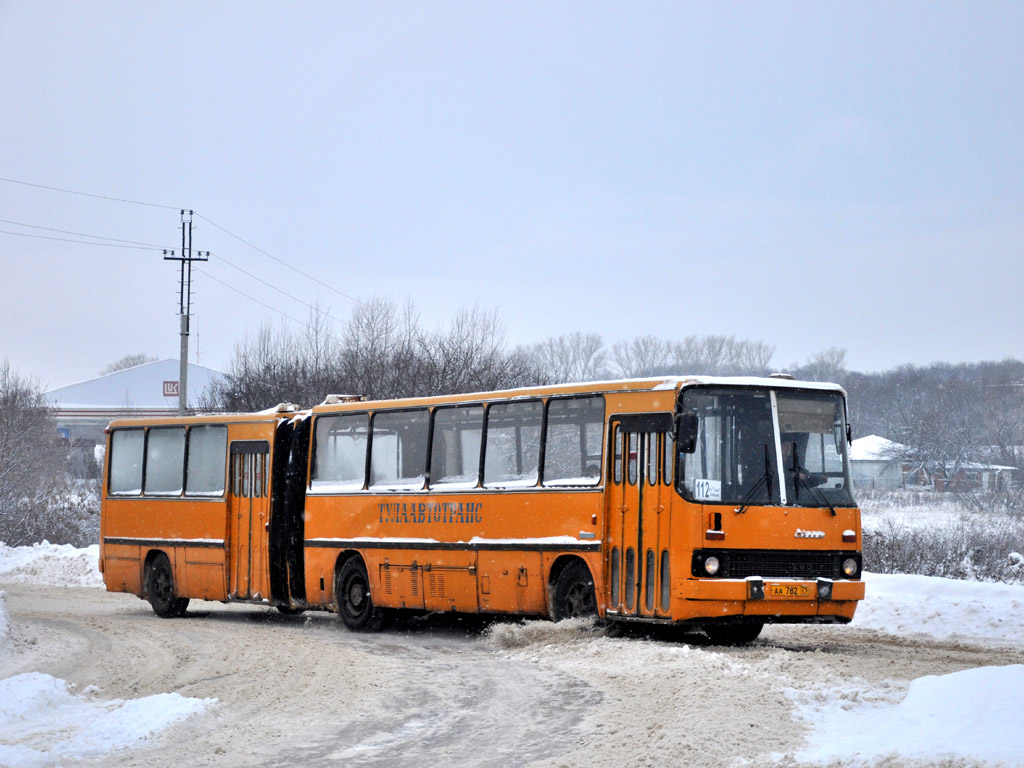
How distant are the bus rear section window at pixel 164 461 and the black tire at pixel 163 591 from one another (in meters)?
1.16

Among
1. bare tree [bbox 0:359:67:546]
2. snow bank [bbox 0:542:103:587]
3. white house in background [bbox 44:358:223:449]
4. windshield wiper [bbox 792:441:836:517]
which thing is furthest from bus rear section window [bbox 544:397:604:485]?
white house in background [bbox 44:358:223:449]

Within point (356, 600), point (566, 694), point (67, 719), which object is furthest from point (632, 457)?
point (67, 719)

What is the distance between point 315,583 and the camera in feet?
65.9

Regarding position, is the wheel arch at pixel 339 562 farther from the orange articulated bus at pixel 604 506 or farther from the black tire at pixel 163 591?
the black tire at pixel 163 591

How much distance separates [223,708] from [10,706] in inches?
64.6

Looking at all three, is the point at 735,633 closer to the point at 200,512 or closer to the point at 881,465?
the point at 200,512

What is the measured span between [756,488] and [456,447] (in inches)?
190

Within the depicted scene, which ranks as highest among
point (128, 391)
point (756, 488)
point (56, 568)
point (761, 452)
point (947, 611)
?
point (128, 391)

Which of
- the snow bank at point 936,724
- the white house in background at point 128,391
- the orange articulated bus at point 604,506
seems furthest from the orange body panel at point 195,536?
the white house in background at point 128,391

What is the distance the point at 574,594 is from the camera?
→ 15.6m

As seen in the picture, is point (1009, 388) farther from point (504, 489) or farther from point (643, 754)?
point (643, 754)

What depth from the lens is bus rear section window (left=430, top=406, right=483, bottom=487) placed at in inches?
686

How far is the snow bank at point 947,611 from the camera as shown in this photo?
54.7ft

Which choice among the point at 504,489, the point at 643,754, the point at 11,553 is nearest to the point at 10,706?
the point at 643,754
